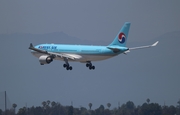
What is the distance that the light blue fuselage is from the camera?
6757 inches

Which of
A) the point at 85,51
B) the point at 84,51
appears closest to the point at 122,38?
the point at 85,51

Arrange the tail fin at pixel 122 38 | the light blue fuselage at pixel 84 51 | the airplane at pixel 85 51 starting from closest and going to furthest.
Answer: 1. the airplane at pixel 85 51
2. the light blue fuselage at pixel 84 51
3. the tail fin at pixel 122 38

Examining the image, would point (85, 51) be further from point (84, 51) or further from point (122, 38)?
point (122, 38)

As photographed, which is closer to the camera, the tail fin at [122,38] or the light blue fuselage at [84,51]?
Answer: the light blue fuselage at [84,51]

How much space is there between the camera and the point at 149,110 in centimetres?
17675

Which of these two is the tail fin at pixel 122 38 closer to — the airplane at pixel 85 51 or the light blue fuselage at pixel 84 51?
the airplane at pixel 85 51

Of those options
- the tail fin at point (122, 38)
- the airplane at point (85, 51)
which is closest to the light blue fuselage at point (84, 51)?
the airplane at point (85, 51)

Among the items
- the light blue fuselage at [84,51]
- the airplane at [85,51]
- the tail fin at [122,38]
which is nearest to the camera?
the airplane at [85,51]

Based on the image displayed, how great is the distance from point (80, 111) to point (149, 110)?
690 inches

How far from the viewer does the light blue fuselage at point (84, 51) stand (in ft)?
563

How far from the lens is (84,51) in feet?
577

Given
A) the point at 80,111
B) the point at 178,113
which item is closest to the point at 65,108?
the point at 80,111

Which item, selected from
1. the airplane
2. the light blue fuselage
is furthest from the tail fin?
the light blue fuselage

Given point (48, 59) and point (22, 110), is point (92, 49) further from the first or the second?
point (22, 110)
